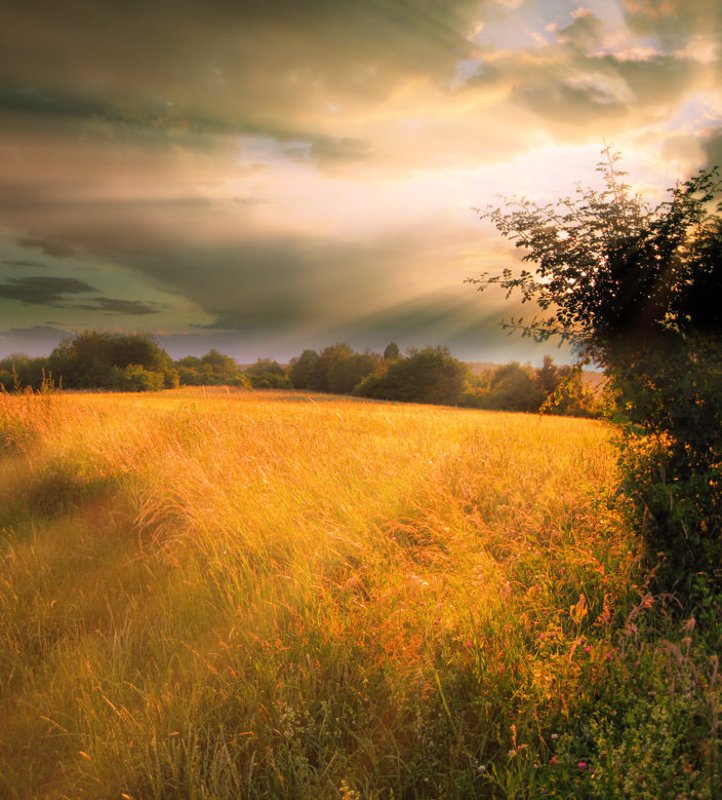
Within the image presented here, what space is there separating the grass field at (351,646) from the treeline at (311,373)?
98.0 ft

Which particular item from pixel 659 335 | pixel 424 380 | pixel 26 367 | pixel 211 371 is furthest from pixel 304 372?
pixel 659 335

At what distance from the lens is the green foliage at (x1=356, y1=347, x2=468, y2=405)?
61.4 meters

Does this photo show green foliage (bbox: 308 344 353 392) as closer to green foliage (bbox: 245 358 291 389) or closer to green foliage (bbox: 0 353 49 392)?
green foliage (bbox: 245 358 291 389)

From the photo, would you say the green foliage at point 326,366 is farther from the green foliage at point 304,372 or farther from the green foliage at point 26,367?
the green foliage at point 26,367

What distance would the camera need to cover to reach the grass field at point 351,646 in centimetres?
244

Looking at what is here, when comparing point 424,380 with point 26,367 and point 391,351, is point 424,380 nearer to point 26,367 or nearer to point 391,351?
point 391,351

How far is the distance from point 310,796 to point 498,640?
4.64 ft

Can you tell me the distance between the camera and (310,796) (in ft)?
7.51

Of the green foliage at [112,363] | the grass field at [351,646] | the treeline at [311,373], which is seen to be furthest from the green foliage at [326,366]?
the grass field at [351,646]

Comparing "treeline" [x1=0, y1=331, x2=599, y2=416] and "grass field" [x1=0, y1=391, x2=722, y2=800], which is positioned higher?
"treeline" [x1=0, y1=331, x2=599, y2=416]

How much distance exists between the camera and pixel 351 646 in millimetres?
3080

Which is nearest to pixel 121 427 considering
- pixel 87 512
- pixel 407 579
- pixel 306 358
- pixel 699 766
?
pixel 87 512

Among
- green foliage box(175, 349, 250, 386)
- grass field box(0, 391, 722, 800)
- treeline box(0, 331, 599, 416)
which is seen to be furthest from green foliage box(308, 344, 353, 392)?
grass field box(0, 391, 722, 800)

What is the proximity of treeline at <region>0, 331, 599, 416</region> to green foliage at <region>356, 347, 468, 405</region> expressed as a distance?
0.12 m
